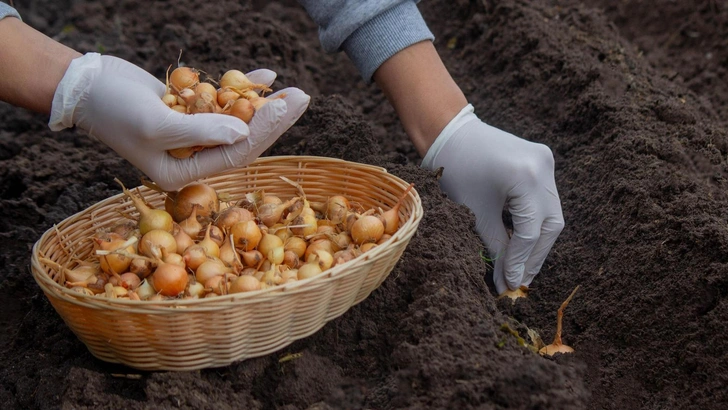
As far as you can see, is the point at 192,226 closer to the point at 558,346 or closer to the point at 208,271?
the point at 208,271

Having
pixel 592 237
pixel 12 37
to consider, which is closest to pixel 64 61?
pixel 12 37

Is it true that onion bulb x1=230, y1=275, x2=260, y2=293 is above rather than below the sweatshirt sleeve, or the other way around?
below

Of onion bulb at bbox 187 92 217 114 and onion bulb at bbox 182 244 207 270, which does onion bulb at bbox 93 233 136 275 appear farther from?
onion bulb at bbox 187 92 217 114

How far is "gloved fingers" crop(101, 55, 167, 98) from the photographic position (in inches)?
81.7

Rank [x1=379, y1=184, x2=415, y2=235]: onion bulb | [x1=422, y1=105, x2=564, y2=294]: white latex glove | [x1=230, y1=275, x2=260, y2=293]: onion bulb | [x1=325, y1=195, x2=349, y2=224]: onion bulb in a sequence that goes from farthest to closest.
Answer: [x1=422, y1=105, x2=564, y2=294]: white latex glove, [x1=325, y1=195, x2=349, y2=224]: onion bulb, [x1=379, y1=184, x2=415, y2=235]: onion bulb, [x1=230, y1=275, x2=260, y2=293]: onion bulb

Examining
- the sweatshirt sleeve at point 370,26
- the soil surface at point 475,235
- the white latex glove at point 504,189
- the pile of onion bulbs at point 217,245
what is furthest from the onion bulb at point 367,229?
the sweatshirt sleeve at point 370,26

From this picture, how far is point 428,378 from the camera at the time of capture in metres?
1.75

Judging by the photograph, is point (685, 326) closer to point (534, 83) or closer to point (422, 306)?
point (422, 306)

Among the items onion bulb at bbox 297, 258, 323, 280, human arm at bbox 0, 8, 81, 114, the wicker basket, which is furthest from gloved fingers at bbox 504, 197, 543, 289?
human arm at bbox 0, 8, 81, 114

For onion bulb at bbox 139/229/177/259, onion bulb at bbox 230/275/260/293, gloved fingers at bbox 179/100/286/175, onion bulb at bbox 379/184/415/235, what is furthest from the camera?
onion bulb at bbox 379/184/415/235

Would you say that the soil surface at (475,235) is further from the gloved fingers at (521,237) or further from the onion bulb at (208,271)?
the onion bulb at (208,271)

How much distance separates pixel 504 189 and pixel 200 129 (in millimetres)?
1074

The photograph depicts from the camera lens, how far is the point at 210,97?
205 centimetres

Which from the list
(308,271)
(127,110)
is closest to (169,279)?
(308,271)
